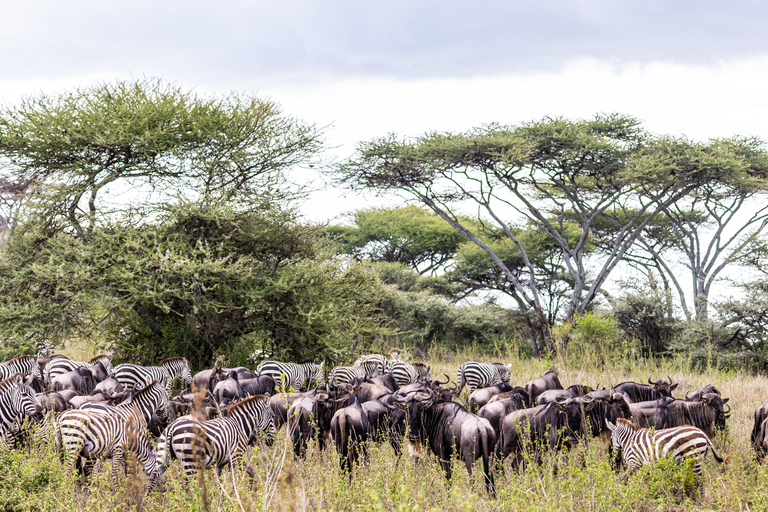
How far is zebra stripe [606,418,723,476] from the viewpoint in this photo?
465cm

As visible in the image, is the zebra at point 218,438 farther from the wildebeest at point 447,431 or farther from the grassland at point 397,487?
the wildebeest at point 447,431

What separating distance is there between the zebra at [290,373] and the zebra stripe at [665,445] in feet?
15.1

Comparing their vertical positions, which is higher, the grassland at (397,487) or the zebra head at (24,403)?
the zebra head at (24,403)

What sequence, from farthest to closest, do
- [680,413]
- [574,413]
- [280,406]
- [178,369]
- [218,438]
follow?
[178,369] < [280,406] < [680,413] < [574,413] < [218,438]

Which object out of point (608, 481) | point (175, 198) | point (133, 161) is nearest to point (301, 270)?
point (175, 198)

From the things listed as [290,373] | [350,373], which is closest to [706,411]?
[350,373]

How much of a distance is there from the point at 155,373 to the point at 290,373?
1.87 metres

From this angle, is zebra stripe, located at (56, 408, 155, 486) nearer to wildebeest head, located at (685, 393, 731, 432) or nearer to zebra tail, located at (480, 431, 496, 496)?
zebra tail, located at (480, 431, 496, 496)

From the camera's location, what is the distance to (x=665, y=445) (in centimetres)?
472

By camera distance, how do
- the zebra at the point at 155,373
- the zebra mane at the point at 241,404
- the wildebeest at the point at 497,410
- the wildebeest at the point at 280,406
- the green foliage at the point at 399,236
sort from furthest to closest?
the green foliage at the point at 399,236 → the zebra at the point at 155,373 → the wildebeest at the point at 280,406 → the wildebeest at the point at 497,410 → the zebra mane at the point at 241,404

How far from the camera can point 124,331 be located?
38.8ft

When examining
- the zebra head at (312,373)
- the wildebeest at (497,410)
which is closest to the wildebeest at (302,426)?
the wildebeest at (497,410)

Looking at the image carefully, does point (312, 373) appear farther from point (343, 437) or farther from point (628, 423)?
point (628, 423)

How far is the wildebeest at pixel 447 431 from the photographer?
4844 mm
